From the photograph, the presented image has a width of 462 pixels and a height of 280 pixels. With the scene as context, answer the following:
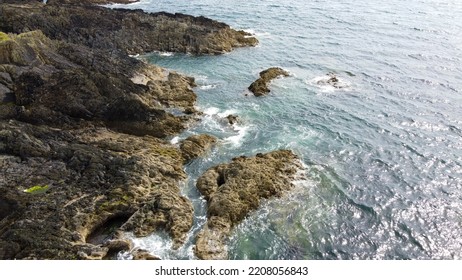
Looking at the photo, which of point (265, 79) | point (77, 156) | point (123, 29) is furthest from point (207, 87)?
point (77, 156)

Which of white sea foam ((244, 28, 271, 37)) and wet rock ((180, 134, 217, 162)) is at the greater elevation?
white sea foam ((244, 28, 271, 37))

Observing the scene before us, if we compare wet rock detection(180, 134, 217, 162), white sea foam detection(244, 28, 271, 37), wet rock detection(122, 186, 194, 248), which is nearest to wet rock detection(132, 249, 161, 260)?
wet rock detection(122, 186, 194, 248)

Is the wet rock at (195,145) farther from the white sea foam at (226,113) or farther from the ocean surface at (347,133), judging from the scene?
the white sea foam at (226,113)

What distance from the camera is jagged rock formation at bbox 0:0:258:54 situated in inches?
2761

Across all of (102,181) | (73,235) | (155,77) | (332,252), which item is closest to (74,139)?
(102,181)

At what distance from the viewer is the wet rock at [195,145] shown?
135 ft

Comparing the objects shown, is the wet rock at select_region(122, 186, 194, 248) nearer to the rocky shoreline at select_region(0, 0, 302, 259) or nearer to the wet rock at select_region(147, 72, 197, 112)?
the rocky shoreline at select_region(0, 0, 302, 259)

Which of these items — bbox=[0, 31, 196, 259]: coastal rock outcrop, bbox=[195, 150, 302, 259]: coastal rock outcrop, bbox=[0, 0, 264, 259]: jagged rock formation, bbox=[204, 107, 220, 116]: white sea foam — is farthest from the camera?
bbox=[204, 107, 220, 116]: white sea foam

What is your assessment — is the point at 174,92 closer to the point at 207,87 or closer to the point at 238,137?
the point at 207,87

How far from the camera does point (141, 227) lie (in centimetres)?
3100

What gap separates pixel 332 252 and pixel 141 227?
15826 mm

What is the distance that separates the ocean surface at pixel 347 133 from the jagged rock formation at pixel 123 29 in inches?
149

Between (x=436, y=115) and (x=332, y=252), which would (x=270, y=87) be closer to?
(x=436, y=115)

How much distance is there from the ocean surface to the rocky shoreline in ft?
7.77
